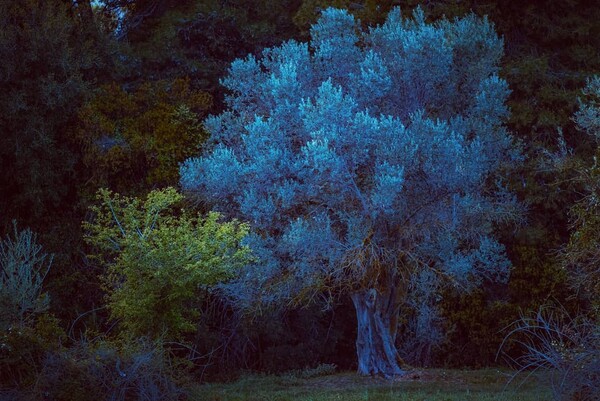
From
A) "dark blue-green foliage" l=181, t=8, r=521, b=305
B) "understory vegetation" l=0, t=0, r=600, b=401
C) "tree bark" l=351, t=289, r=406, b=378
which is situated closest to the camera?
"understory vegetation" l=0, t=0, r=600, b=401

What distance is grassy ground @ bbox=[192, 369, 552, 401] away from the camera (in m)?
12.1

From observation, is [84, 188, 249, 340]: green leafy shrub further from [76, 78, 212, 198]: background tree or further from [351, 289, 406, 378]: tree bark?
[76, 78, 212, 198]: background tree

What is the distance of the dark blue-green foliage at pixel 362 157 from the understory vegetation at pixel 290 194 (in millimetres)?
49

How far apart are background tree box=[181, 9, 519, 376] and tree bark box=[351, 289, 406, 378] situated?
22 mm

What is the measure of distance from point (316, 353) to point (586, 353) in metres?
10.1

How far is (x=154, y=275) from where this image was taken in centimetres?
1230

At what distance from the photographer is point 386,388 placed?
13562 millimetres

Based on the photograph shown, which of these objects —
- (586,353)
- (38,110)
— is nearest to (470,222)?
(586,353)

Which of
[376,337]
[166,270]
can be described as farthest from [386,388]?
[166,270]

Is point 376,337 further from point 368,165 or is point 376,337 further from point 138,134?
point 138,134

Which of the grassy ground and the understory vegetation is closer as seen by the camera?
the grassy ground

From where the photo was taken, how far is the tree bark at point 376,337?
1529 cm

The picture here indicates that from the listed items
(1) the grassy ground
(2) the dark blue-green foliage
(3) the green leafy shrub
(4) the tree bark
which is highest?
(2) the dark blue-green foliage

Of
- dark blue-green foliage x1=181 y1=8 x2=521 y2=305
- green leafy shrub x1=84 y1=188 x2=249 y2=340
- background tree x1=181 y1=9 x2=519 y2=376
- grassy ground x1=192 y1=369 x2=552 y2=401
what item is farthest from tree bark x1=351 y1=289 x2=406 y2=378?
green leafy shrub x1=84 y1=188 x2=249 y2=340
